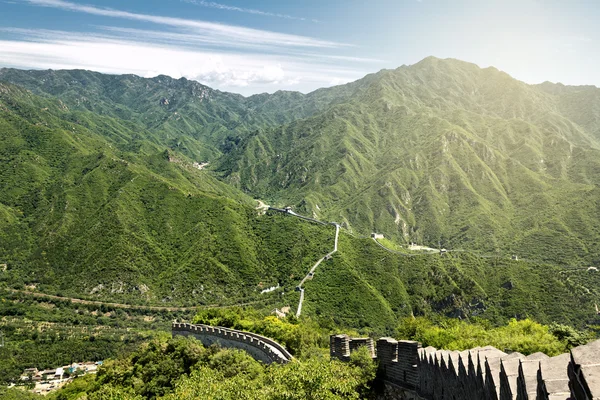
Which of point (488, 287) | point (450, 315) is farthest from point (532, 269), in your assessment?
point (450, 315)

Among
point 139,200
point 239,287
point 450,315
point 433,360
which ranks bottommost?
point 450,315

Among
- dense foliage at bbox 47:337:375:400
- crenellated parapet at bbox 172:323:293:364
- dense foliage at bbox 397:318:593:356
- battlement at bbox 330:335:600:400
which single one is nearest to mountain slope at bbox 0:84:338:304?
crenellated parapet at bbox 172:323:293:364

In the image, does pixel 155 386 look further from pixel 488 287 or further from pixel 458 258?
pixel 458 258

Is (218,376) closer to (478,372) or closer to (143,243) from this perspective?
(478,372)

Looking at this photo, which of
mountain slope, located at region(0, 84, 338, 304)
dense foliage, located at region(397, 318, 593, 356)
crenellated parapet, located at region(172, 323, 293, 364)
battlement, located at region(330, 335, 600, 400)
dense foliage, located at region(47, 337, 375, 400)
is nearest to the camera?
battlement, located at region(330, 335, 600, 400)

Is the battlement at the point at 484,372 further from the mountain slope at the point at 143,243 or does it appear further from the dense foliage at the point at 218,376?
the mountain slope at the point at 143,243

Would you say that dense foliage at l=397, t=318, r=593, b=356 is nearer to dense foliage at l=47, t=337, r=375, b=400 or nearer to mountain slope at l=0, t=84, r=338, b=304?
dense foliage at l=47, t=337, r=375, b=400

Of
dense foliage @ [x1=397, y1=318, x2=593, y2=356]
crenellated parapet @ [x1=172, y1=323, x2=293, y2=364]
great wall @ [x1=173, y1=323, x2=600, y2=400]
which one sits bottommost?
crenellated parapet @ [x1=172, y1=323, x2=293, y2=364]

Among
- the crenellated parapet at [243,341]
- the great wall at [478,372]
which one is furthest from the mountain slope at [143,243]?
the great wall at [478,372]
